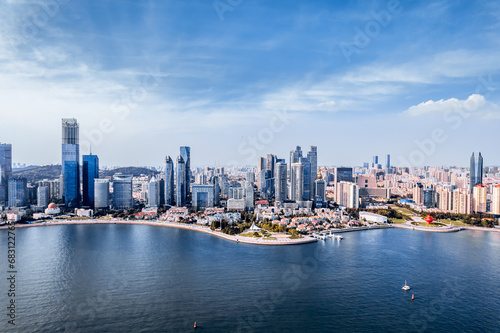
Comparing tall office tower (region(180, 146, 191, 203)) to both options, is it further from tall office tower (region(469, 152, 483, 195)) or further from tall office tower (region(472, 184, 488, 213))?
tall office tower (region(469, 152, 483, 195))

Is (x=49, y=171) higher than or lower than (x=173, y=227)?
higher

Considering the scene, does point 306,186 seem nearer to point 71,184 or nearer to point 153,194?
point 153,194

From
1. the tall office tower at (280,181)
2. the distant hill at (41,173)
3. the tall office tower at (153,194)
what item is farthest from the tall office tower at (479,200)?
the distant hill at (41,173)

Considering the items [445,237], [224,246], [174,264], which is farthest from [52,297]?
[445,237]

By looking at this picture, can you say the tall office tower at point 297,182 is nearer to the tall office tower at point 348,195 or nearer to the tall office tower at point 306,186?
the tall office tower at point 306,186

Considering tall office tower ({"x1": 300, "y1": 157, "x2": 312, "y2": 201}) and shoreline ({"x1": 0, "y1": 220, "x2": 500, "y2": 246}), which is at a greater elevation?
tall office tower ({"x1": 300, "y1": 157, "x2": 312, "y2": 201})

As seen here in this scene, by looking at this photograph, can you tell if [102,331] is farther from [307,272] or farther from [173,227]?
[173,227]

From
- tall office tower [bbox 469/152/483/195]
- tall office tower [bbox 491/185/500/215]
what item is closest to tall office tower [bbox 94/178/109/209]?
tall office tower [bbox 491/185/500/215]
